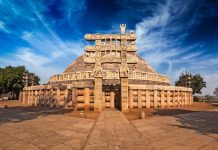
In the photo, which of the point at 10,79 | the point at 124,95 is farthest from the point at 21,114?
the point at 10,79

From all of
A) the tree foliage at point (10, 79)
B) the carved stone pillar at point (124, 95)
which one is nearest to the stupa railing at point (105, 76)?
the carved stone pillar at point (124, 95)

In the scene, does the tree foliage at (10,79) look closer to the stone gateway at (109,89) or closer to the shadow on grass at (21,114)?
the stone gateway at (109,89)

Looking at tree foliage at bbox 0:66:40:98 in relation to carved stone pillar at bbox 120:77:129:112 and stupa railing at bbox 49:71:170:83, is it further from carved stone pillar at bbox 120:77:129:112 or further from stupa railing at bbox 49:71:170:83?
carved stone pillar at bbox 120:77:129:112

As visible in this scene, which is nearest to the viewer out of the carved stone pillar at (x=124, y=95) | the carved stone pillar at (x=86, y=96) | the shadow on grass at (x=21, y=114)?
the shadow on grass at (x=21, y=114)

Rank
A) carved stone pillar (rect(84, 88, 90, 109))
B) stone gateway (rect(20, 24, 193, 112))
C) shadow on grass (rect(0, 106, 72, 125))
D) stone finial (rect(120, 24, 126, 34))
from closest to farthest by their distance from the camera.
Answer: shadow on grass (rect(0, 106, 72, 125))
stone gateway (rect(20, 24, 193, 112))
carved stone pillar (rect(84, 88, 90, 109))
stone finial (rect(120, 24, 126, 34))

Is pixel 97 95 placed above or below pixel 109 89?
below

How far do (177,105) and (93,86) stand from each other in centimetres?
1073

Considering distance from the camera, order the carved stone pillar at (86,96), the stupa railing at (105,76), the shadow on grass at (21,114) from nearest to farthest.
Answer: the shadow on grass at (21,114) → the carved stone pillar at (86,96) → the stupa railing at (105,76)

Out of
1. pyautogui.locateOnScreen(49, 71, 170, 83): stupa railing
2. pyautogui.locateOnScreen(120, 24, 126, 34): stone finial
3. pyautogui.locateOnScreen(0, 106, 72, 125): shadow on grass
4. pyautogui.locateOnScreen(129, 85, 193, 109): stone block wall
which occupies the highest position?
pyautogui.locateOnScreen(120, 24, 126, 34): stone finial

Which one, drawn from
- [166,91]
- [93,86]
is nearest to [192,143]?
[93,86]

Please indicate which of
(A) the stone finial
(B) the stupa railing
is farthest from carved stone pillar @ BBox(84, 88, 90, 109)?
(B) the stupa railing

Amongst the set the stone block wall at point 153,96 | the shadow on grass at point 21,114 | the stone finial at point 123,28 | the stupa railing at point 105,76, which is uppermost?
the stone finial at point 123,28

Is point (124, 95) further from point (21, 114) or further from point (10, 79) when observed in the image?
point (10, 79)

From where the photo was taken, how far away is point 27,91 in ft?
74.9
